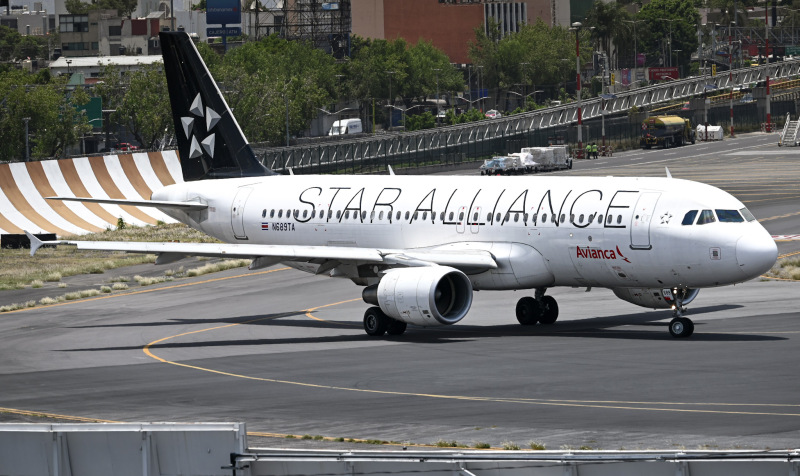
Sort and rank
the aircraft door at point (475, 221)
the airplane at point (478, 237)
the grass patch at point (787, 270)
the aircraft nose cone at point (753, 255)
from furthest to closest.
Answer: the grass patch at point (787, 270), the aircraft door at point (475, 221), the airplane at point (478, 237), the aircraft nose cone at point (753, 255)

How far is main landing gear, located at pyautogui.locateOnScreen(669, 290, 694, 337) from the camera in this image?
3503 cm

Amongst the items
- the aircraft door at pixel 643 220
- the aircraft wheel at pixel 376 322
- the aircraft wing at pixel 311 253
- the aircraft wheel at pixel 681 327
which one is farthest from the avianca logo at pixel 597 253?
the aircraft wheel at pixel 376 322

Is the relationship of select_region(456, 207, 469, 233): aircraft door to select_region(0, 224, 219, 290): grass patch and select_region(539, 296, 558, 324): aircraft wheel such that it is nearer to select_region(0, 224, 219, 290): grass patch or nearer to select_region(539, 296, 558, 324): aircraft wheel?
select_region(539, 296, 558, 324): aircraft wheel

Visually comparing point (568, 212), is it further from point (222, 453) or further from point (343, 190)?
point (222, 453)

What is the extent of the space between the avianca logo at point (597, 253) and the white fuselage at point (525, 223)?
0.10 feet

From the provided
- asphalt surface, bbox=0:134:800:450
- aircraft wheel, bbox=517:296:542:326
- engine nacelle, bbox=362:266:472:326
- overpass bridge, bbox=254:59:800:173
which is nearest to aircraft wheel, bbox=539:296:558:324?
aircraft wheel, bbox=517:296:542:326

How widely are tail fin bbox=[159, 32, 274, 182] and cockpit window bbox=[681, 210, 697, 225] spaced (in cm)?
1852

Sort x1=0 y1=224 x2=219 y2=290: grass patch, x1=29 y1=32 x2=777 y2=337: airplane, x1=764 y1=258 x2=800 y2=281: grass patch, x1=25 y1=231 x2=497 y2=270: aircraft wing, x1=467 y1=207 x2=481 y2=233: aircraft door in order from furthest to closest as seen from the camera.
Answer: x1=0 y1=224 x2=219 y2=290: grass patch < x1=764 y1=258 x2=800 y2=281: grass patch < x1=467 y1=207 x2=481 y2=233: aircraft door < x1=25 y1=231 x2=497 y2=270: aircraft wing < x1=29 y1=32 x2=777 y2=337: airplane

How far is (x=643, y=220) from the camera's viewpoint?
3547cm

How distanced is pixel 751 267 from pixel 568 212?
5.72 m

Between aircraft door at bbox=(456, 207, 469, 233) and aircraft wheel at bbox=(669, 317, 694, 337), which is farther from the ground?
aircraft door at bbox=(456, 207, 469, 233)

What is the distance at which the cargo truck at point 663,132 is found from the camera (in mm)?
143000

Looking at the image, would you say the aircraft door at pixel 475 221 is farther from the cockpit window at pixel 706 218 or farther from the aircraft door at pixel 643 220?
the cockpit window at pixel 706 218

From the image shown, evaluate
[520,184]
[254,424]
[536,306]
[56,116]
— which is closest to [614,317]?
[536,306]
